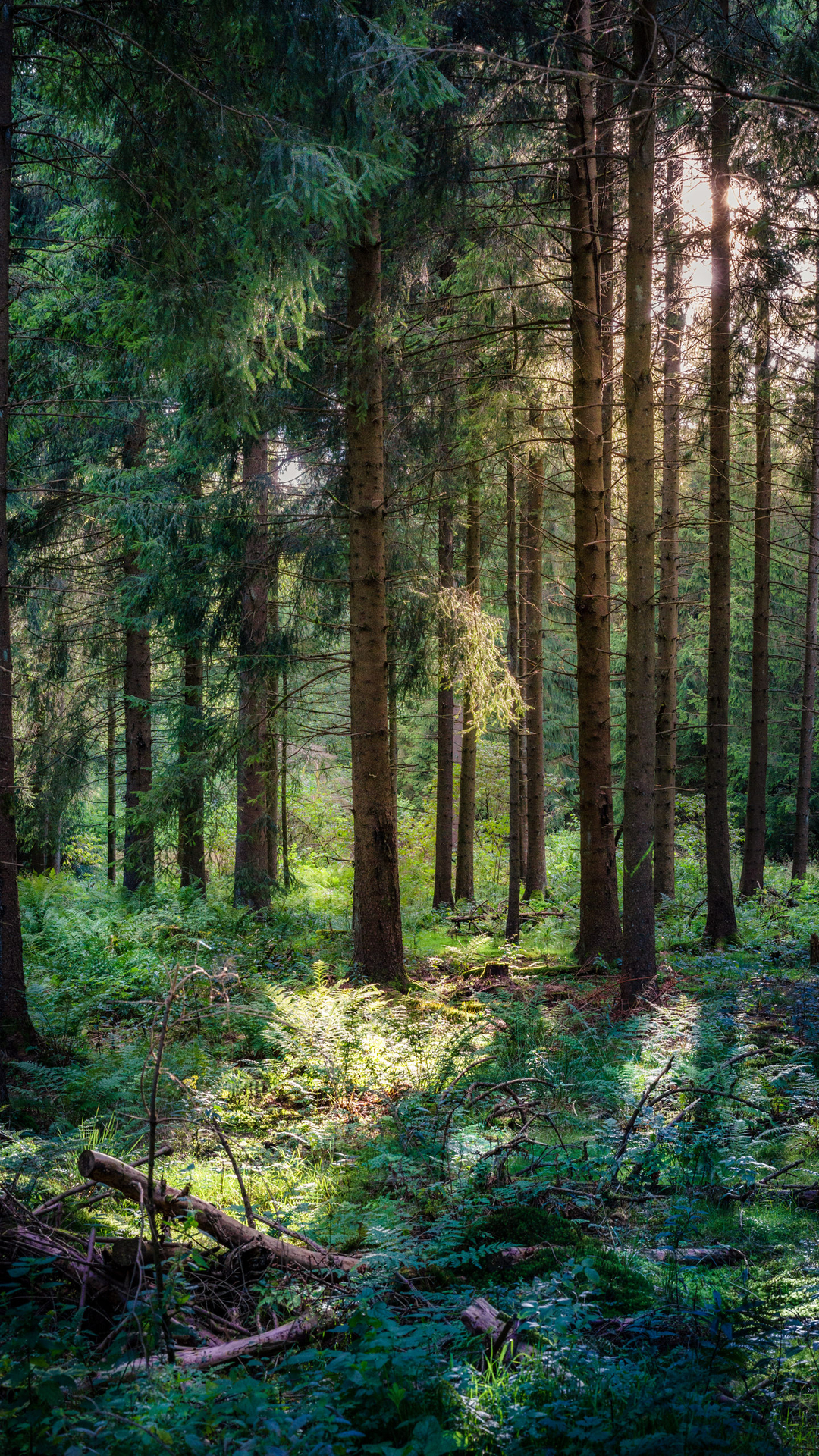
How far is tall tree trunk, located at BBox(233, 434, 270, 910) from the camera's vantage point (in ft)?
35.1

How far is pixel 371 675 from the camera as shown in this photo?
27.5 feet

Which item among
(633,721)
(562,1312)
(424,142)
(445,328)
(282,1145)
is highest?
(424,142)

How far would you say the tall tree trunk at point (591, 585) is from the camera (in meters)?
8.47

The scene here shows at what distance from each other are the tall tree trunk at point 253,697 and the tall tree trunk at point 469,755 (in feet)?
8.52

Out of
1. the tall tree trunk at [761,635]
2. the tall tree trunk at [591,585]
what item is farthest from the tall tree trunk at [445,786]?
the tall tree trunk at [591,585]

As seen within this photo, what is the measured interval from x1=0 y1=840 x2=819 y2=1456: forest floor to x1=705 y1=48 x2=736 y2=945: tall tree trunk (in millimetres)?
1986

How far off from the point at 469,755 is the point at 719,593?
5353 mm

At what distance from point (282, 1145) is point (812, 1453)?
10.6 ft

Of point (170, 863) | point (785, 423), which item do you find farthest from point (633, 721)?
point (170, 863)

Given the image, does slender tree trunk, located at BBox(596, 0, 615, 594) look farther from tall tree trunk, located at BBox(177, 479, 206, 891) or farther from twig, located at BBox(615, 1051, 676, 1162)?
tall tree trunk, located at BBox(177, 479, 206, 891)

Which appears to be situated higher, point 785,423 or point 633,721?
point 785,423

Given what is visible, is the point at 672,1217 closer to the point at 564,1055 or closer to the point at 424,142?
the point at 564,1055

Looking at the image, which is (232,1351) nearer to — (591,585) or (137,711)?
(591,585)

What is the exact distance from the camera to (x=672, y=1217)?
3598 mm
